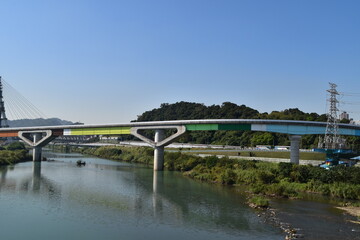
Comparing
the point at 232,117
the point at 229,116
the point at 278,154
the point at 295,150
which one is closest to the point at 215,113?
the point at 229,116

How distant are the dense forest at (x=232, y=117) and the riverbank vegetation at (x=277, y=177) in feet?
119

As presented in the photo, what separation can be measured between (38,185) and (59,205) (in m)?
14.5

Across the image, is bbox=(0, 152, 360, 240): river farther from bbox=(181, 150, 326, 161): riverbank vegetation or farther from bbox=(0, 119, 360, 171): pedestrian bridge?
bbox=(181, 150, 326, 161): riverbank vegetation

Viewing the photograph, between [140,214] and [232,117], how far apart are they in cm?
9943

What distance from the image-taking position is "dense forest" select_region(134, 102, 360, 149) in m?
93.8

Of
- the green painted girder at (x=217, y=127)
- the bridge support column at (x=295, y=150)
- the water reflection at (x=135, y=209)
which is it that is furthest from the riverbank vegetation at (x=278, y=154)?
the water reflection at (x=135, y=209)

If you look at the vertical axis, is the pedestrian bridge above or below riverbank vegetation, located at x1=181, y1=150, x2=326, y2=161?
above

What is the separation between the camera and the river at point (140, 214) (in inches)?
953

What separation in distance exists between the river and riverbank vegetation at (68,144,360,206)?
3499mm

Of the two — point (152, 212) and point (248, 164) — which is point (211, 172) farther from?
point (152, 212)

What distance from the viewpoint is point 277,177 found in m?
46.8

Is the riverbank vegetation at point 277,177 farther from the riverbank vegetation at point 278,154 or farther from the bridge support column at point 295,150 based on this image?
the riverbank vegetation at point 278,154

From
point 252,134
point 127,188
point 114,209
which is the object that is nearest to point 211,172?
point 127,188

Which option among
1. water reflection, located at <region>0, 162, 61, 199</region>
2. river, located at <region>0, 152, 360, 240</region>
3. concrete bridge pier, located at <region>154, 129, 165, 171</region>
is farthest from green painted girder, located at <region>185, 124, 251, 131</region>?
water reflection, located at <region>0, 162, 61, 199</region>
